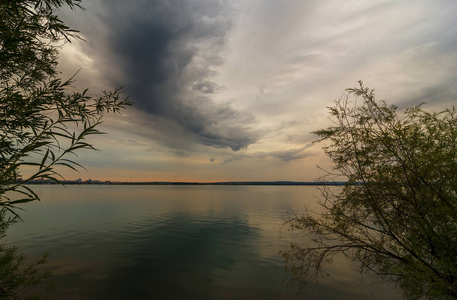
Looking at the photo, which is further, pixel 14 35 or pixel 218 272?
pixel 218 272

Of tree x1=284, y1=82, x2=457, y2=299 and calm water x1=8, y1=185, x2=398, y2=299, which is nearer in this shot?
tree x1=284, y1=82, x2=457, y2=299

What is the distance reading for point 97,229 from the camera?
A: 26.4m

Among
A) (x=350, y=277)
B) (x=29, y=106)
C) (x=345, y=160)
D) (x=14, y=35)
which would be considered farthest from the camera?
(x=350, y=277)

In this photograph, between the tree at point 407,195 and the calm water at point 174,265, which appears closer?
the tree at point 407,195

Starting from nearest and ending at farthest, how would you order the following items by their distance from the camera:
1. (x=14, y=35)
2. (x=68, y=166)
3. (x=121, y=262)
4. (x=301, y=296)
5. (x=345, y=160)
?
1. (x=68, y=166)
2. (x=14, y=35)
3. (x=345, y=160)
4. (x=301, y=296)
5. (x=121, y=262)

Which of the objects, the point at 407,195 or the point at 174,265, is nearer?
the point at 407,195

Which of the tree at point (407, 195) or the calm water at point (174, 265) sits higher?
the tree at point (407, 195)

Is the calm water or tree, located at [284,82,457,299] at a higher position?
tree, located at [284,82,457,299]

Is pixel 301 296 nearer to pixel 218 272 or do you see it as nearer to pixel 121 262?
pixel 218 272

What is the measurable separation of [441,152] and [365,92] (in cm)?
346

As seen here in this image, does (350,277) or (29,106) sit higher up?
(29,106)

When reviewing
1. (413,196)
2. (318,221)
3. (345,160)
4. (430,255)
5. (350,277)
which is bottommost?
(350,277)

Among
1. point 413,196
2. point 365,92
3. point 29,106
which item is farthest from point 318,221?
point 29,106

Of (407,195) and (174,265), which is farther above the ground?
(407,195)
